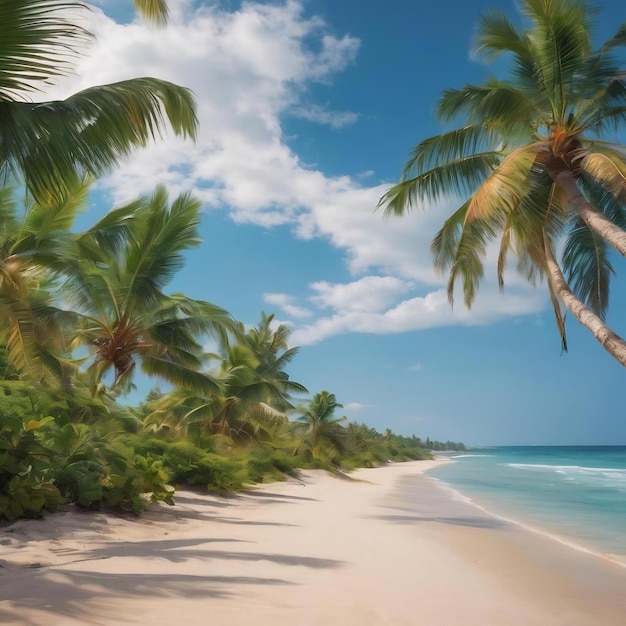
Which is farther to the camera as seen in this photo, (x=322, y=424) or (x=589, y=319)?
(x=322, y=424)

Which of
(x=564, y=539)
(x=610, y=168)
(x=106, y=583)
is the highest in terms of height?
(x=610, y=168)

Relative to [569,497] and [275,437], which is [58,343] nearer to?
[275,437]

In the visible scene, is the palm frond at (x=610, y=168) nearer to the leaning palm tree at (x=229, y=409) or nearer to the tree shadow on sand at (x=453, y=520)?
the tree shadow on sand at (x=453, y=520)

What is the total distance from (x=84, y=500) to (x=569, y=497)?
54.5 feet

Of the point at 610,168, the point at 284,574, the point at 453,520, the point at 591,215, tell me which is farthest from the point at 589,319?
the point at 284,574

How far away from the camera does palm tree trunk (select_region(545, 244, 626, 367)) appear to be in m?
7.50

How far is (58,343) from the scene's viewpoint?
11.2 meters

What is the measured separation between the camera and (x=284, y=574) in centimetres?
481

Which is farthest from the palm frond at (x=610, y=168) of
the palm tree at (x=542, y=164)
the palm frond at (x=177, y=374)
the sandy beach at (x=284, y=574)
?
the palm frond at (x=177, y=374)

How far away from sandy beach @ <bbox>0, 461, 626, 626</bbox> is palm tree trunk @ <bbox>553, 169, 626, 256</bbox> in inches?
171

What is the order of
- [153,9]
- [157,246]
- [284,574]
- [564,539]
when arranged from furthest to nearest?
[157,246] < [564,539] < [153,9] < [284,574]

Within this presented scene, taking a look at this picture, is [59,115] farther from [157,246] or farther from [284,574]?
[157,246]

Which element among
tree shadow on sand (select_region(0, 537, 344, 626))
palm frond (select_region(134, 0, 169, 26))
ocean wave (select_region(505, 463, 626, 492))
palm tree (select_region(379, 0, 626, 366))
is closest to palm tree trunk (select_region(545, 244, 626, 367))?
palm tree (select_region(379, 0, 626, 366))

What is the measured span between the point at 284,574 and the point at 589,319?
6.00 m
